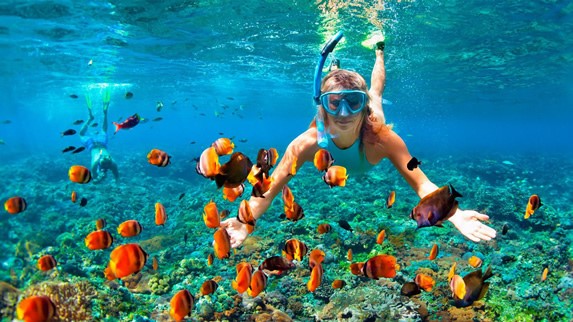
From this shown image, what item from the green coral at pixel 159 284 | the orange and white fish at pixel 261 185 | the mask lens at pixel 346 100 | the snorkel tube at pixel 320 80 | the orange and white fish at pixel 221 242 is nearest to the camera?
the orange and white fish at pixel 261 185

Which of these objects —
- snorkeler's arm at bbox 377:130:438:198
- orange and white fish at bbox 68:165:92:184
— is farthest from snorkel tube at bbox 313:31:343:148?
orange and white fish at bbox 68:165:92:184

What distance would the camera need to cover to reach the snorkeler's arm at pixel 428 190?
11.0 ft

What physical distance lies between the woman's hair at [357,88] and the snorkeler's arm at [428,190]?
27 cm

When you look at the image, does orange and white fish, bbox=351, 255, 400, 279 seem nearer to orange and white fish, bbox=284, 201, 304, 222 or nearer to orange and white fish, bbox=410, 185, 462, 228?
orange and white fish, bbox=284, 201, 304, 222

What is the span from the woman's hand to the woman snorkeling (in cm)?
80

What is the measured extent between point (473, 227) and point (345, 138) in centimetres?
216

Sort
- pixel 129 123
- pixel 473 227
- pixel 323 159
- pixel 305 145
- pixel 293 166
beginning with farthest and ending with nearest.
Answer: pixel 129 123 < pixel 305 145 < pixel 293 166 < pixel 323 159 < pixel 473 227

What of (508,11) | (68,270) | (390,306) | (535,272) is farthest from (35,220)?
(508,11)

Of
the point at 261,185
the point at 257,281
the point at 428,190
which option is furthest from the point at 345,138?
the point at 257,281

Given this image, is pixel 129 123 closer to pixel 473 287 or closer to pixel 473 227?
pixel 473 227

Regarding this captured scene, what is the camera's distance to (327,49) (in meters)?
4.74

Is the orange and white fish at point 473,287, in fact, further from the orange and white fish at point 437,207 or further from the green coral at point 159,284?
the green coral at point 159,284

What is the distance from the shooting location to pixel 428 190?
14.2 ft

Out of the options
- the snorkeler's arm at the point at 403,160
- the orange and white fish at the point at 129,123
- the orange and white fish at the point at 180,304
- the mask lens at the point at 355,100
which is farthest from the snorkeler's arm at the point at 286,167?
the orange and white fish at the point at 129,123
